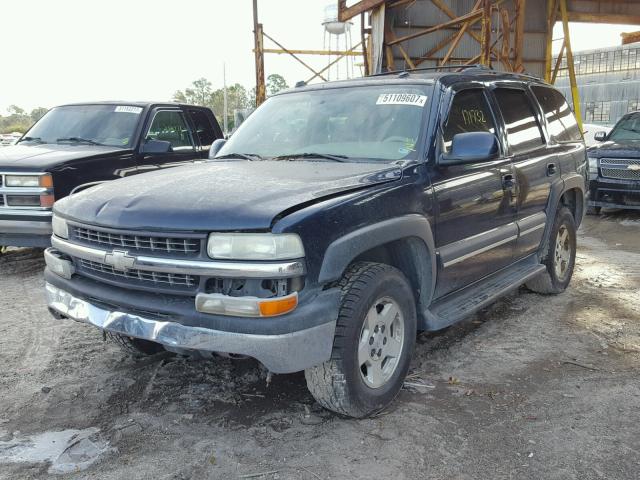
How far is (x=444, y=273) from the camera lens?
3592 millimetres

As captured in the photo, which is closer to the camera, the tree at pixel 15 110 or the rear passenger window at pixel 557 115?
the rear passenger window at pixel 557 115

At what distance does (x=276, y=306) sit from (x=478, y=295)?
1.90 m

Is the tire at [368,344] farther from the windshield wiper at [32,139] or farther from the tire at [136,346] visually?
the windshield wiper at [32,139]

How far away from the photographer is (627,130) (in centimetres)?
1027

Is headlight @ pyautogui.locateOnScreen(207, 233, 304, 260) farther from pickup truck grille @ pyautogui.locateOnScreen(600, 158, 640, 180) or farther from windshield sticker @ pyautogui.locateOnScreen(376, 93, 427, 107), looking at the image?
pickup truck grille @ pyautogui.locateOnScreen(600, 158, 640, 180)

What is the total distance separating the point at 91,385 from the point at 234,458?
1275mm

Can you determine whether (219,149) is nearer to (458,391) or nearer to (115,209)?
(115,209)

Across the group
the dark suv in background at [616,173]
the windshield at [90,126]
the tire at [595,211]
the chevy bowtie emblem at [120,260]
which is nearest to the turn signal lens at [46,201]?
the windshield at [90,126]

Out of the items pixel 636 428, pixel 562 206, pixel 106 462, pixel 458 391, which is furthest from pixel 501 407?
pixel 562 206

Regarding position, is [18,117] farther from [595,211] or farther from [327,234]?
[327,234]

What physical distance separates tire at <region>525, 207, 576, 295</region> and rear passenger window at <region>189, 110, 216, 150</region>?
4713mm

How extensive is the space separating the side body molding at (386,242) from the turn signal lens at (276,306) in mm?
184

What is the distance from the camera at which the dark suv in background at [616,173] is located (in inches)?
363

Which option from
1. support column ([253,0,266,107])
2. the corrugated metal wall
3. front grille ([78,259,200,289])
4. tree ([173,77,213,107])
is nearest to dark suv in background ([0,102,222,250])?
front grille ([78,259,200,289])
